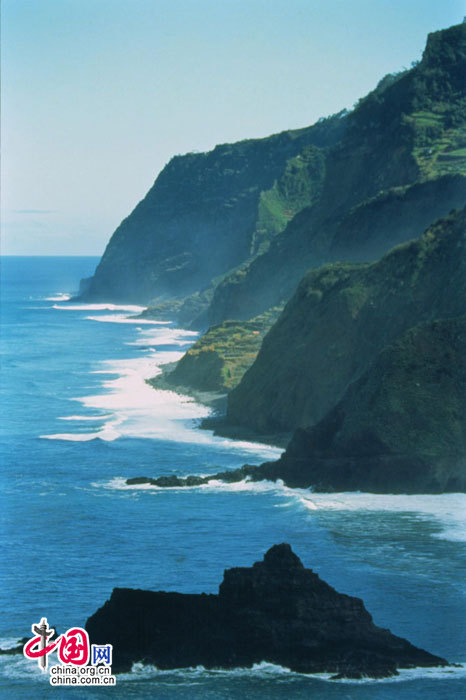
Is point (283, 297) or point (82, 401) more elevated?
point (283, 297)

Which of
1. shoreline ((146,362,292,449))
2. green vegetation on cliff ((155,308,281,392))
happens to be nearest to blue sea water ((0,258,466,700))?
shoreline ((146,362,292,449))

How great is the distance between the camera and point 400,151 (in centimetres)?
14700

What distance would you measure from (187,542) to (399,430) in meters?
18.2

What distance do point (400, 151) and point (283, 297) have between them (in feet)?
94.2

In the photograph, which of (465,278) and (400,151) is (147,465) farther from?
(400,151)

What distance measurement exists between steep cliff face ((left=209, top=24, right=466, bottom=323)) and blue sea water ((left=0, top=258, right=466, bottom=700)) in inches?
1679

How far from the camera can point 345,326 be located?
90500 mm

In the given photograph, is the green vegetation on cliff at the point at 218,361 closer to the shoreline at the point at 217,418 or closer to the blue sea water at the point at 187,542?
the shoreline at the point at 217,418

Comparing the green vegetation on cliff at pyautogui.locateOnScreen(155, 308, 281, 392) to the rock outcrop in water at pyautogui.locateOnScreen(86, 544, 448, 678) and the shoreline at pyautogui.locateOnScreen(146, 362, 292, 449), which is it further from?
the rock outcrop in water at pyautogui.locateOnScreen(86, 544, 448, 678)

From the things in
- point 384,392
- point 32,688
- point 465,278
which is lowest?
point 32,688

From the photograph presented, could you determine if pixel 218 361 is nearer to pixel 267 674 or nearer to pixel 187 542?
pixel 187 542

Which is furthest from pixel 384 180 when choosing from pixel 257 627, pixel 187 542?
pixel 257 627

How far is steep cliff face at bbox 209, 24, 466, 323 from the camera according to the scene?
12625 centimetres

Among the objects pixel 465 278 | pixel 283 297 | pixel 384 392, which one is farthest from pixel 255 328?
pixel 384 392
